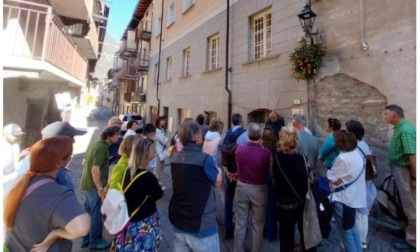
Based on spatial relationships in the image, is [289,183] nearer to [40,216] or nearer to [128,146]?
[128,146]

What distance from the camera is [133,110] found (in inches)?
934

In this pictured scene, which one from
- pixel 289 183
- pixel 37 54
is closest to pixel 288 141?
pixel 289 183

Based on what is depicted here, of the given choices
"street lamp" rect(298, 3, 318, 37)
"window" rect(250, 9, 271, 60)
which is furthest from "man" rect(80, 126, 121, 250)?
"window" rect(250, 9, 271, 60)

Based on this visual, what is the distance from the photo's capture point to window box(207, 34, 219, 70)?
897 centimetres

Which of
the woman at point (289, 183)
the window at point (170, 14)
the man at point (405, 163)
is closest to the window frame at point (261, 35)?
the man at point (405, 163)

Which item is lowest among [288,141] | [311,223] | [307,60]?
[311,223]

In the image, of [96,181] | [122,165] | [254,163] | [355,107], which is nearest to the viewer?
[122,165]

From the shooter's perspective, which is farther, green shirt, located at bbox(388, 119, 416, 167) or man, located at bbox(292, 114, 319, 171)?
man, located at bbox(292, 114, 319, 171)

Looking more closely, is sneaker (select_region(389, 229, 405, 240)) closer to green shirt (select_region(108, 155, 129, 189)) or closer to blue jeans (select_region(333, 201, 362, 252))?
blue jeans (select_region(333, 201, 362, 252))

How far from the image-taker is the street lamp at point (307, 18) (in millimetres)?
5018

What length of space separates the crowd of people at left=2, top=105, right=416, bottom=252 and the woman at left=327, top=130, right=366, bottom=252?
0.01 m

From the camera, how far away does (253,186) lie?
3.01 m

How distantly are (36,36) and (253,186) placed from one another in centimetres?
588

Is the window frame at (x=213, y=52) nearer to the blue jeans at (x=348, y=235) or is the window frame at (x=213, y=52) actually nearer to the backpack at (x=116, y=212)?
the blue jeans at (x=348, y=235)
